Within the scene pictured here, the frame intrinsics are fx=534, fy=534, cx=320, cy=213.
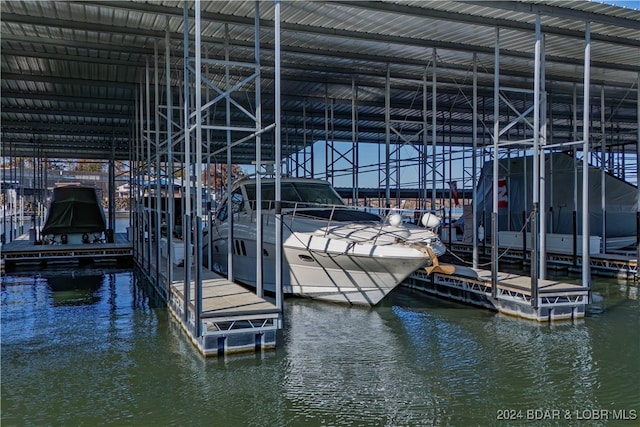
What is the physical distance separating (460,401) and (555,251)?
37.4 feet

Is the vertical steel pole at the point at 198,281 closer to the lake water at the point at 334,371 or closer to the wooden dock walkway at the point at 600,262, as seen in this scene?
the lake water at the point at 334,371

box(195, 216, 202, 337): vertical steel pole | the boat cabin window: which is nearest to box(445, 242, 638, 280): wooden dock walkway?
the boat cabin window

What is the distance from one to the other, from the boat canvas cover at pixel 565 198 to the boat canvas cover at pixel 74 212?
44.9 feet

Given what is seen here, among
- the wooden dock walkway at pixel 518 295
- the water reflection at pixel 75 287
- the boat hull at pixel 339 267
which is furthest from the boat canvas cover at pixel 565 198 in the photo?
the water reflection at pixel 75 287

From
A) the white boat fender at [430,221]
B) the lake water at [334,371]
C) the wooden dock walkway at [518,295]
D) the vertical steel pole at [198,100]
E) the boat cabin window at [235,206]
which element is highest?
the vertical steel pole at [198,100]

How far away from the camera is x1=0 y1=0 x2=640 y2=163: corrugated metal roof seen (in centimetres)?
966

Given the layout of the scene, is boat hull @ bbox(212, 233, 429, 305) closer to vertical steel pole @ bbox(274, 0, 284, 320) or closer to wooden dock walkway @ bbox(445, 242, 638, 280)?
vertical steel pole @ bbox(274, 0, 284, 320)

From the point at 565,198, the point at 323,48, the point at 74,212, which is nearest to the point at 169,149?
the point at 323,48

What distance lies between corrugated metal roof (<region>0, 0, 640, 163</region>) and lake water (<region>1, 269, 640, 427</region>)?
5.40 metres

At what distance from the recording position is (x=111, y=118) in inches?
765

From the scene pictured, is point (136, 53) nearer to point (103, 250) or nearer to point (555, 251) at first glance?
point (103, 250)

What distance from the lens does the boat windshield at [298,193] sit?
39.8 ft

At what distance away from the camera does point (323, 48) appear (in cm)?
1230

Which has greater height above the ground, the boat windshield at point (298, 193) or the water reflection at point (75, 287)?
the boat windshield at point (298, 193)
